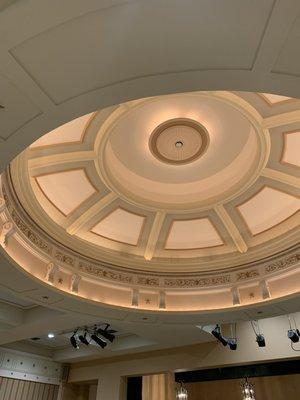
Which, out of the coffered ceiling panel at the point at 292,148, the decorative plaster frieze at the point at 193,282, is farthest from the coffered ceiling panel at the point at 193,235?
the coffered ceiling panel at the point at 292,148

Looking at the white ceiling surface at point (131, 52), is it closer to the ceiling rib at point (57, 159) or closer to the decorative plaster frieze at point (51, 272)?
the ceiling rib at point (57, 159)

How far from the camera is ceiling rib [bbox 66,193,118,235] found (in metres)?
6.75

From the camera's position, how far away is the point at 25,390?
10430 millimetres

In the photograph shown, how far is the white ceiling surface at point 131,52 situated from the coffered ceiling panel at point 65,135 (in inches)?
94.9

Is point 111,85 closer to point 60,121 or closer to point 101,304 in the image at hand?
point 60,121

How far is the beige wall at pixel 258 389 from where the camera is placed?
1247 cm

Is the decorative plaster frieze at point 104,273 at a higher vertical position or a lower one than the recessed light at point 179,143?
lower

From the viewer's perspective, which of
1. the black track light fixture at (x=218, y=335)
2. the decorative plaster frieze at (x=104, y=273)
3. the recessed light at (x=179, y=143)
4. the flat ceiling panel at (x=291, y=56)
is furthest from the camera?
the black track light fixture at (x=218, y=335)

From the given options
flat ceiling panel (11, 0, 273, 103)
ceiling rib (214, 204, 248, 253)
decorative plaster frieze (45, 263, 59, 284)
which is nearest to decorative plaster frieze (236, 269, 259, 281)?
ceiling rib (214, 204, 248, 253)

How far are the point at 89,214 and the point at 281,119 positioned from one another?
4.06 meters

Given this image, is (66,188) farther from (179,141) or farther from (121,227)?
(179,141)

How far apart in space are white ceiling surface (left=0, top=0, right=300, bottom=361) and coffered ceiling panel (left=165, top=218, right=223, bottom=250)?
15.4 feet

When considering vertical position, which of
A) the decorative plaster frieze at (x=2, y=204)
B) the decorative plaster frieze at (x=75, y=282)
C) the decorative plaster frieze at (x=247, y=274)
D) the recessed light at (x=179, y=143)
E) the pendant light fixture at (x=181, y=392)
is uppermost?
the recessed light at (x=179, y=143)

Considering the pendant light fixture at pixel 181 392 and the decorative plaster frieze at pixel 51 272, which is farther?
the pendant light fixture at pixel 181 392
